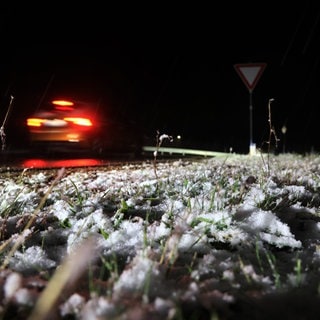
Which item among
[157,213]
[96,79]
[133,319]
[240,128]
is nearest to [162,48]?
[96,79]

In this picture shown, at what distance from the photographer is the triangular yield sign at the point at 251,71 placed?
11.5 meters

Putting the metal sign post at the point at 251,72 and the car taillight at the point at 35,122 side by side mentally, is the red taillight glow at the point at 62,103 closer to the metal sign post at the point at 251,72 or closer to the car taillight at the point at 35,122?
the car taillight at the point at 35,122

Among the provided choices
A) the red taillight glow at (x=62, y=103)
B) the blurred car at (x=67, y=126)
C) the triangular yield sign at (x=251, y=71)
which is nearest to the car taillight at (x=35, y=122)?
the blurred car at (x=67, y=126)

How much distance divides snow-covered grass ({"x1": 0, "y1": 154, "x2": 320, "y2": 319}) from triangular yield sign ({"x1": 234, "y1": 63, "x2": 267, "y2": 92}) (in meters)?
7.65

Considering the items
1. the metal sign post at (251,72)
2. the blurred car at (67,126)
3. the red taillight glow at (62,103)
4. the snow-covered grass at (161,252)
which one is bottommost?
the snow-covered grass at (161,252)

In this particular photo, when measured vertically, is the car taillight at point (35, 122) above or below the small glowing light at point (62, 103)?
below

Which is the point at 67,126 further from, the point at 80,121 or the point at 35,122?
the point at 35,122

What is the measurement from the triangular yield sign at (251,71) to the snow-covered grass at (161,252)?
7.65 metres

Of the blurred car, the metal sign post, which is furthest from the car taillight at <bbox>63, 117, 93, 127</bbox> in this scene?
the metal sign post

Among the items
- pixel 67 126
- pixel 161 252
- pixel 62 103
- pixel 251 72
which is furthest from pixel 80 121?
pixel 161 252

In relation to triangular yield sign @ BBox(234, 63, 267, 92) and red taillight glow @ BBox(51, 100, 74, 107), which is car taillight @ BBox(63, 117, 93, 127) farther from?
triangular yield sign @ BBox(234, 63, 267, 92)

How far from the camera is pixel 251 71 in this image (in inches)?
456

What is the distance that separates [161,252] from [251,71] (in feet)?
32.6

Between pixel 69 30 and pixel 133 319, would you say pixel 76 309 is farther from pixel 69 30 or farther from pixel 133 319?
pixel 69 30
